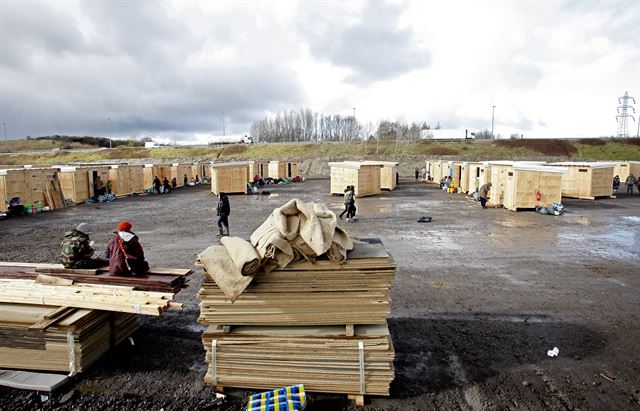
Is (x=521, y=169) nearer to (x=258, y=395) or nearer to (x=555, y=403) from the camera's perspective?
Answer: (x=555, y=403)

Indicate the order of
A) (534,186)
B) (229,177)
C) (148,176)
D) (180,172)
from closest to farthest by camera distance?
(534,186), (229,177), (148,176), (180,172)

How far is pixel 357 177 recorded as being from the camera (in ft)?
94.1

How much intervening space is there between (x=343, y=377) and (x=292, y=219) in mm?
2179

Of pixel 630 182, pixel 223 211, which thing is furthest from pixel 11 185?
pixel 630 182

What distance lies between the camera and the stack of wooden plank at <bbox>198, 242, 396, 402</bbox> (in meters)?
5.09

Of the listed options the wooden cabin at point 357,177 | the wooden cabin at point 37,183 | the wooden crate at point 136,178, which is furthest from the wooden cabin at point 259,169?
the wooden cabin at point 37,183

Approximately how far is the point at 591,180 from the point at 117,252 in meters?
30.6

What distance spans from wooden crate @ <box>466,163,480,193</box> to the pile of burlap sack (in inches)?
1009

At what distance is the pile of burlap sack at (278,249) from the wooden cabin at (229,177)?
88.8 feet

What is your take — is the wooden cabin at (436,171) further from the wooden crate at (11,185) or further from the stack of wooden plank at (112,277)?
the stack of wooden plank at (112,277)

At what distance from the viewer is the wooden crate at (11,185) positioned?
20.6 m

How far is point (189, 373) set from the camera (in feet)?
19.3

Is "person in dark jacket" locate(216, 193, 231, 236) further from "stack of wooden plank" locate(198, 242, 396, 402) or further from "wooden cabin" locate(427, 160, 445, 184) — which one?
"wooden cabin" locate(427, 160, 445, 184)

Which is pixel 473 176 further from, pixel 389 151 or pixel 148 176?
pixel 389 151
